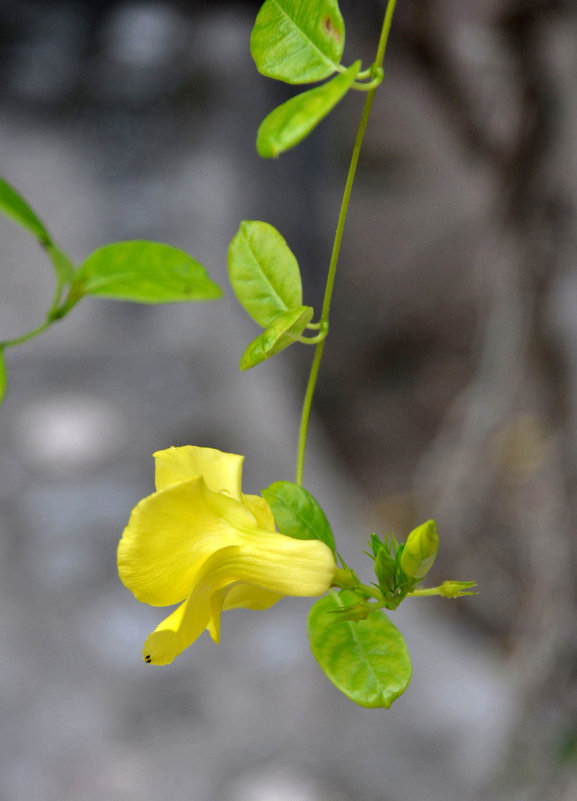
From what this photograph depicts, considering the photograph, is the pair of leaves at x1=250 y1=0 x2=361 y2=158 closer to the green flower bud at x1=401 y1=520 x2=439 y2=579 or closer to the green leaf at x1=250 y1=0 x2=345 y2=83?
the green leaf at x1=250 y1=0 x2=345 y2=83

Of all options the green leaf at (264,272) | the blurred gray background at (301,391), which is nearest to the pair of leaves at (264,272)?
the green leaf at (264,272)

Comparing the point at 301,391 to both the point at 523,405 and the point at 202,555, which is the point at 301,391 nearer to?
the point at 523,405

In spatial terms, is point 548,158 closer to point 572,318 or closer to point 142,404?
point 572,318

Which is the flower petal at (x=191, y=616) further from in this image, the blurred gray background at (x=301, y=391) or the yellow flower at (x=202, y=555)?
the blurred gray background at (x=301, y=391)

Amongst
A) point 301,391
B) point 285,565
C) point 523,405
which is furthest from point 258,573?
point 301,391

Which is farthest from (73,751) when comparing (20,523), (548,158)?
(548,158)

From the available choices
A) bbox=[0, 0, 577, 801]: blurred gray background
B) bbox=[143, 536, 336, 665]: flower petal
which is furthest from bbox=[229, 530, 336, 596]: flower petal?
bbox=[0, 0, 577, 801]: blurred gray background

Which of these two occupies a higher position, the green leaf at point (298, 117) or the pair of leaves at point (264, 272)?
the green leaf at point (298, 117)
